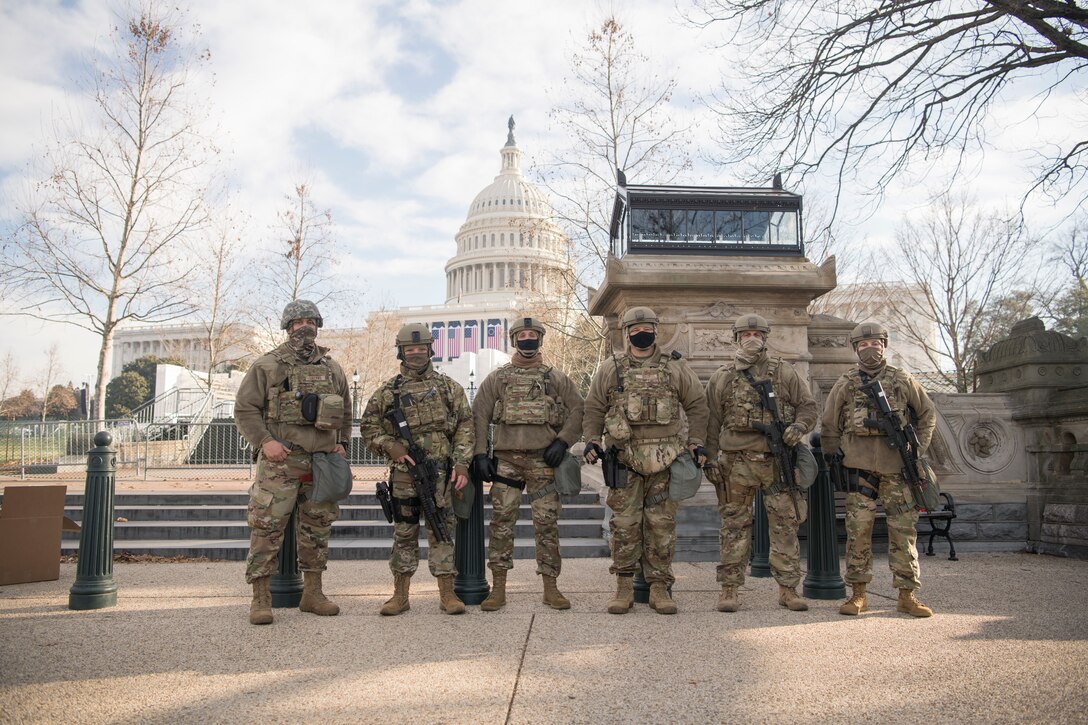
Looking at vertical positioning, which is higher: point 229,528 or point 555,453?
point 555,453

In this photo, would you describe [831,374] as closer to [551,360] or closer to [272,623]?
[272,623]

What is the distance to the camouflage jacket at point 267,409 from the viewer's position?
5039mm

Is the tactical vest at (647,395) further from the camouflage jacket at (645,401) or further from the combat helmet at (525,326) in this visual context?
the combat helmet at (525,326)

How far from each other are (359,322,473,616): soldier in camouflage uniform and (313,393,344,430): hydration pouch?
0.64 feet

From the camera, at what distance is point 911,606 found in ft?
16.2

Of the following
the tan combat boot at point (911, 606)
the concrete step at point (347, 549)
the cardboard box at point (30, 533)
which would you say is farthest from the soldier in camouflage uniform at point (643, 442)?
the cardboard box at point (30, 533)

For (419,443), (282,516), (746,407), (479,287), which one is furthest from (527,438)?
(479,287)

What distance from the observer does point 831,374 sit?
26.7ft

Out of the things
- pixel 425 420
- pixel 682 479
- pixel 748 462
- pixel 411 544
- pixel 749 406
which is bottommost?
pixel 411 544

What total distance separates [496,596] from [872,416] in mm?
2928

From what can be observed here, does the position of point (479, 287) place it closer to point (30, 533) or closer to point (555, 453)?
point (30, 533)

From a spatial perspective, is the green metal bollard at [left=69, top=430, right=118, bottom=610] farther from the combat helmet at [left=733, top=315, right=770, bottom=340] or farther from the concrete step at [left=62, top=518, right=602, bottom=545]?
the combat helmet at [left=733, top=315, right=770, bottom=340]

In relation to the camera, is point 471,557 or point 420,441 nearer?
point 420,441

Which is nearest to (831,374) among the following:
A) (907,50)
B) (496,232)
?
(907,50)
